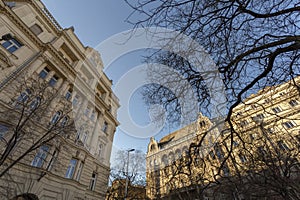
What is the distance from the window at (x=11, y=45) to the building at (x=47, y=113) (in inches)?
3.0

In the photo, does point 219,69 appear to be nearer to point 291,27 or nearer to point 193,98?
point 193,98

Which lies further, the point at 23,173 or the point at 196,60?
the point at 23,173

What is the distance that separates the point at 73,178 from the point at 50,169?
258 centimetres

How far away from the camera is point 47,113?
441 inches

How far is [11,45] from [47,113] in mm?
6752

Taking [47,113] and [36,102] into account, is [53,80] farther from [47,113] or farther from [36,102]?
[36,102]

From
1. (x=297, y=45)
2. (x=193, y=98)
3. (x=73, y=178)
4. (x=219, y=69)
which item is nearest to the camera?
(x=297, y=45)

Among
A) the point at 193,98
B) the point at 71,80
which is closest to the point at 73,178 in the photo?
the point at 71,80

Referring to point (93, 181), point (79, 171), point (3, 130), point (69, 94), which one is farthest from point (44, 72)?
point (93, 181)

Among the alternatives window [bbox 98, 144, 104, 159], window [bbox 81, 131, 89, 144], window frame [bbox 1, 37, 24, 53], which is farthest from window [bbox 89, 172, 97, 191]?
window frame [bbox 1, 37, 24, 53]

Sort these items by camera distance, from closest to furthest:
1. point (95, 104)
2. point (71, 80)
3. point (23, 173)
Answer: point (23, 173), point (71, 80), point (95, 104)

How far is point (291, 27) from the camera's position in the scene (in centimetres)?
322

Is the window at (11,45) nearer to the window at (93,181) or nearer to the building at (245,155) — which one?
the window at (93,181)

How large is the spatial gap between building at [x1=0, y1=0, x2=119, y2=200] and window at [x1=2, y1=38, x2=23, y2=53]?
8 cm
